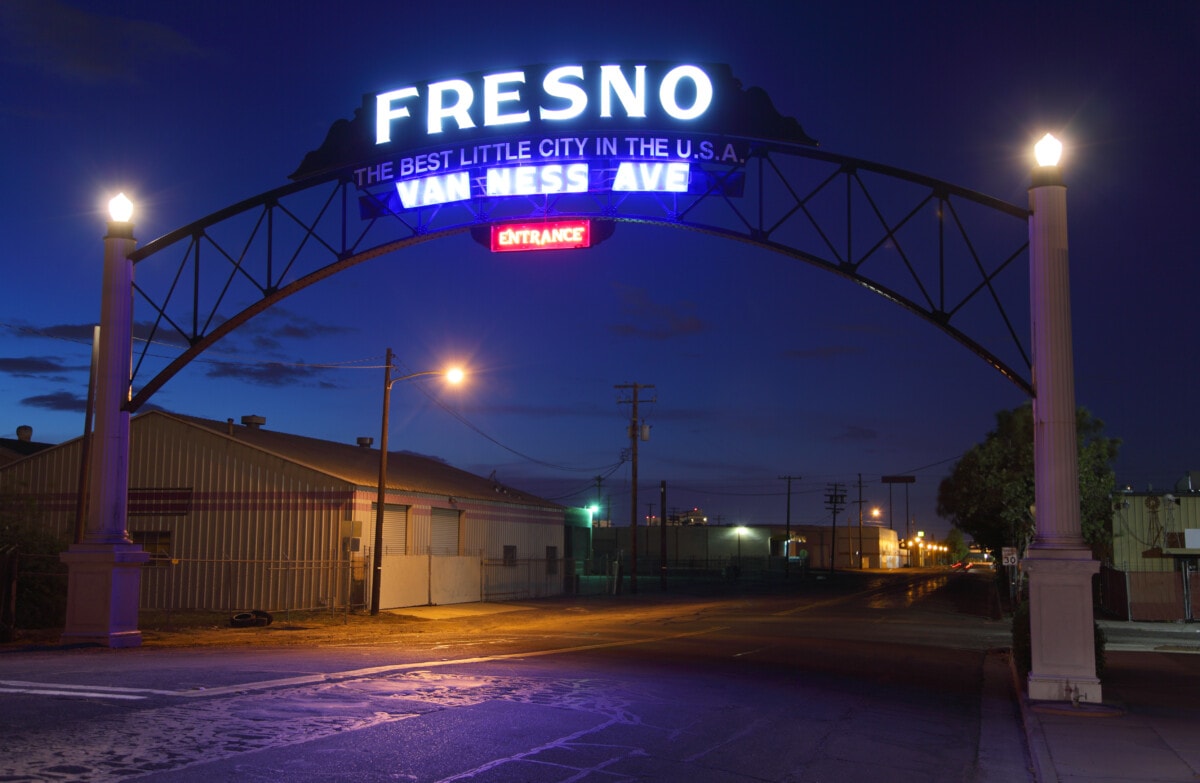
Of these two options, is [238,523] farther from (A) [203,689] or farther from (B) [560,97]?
(A) [203,689]

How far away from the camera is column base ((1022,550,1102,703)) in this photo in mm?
13766

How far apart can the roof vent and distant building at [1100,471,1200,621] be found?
32.4 m

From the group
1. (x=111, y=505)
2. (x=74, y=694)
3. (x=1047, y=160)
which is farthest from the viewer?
(x=111, y=505)

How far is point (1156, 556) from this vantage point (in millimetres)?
39469

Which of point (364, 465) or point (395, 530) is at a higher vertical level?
point (364, 465)

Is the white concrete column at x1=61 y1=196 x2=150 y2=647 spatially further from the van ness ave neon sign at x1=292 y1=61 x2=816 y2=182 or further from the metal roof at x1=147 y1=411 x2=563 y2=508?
the metal roof at x1=147 y1=411 x2=563 y2=508

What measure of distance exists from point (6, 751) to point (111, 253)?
13.4 metres

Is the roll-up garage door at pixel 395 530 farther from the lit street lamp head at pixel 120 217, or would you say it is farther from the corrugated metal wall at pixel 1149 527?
the corrugated metal wall at pixel 1149 527

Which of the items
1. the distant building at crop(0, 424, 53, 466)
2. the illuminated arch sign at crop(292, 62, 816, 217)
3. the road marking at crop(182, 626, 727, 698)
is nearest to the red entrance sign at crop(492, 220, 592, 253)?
the illuminated arch sign at crop(292, 62, 816, 217)

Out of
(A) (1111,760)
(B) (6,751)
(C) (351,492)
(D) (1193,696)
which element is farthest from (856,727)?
(C) (351,492)

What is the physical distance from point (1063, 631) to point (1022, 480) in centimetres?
2601

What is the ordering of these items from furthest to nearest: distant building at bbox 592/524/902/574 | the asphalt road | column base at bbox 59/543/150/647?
1. distant building at bbox 592/524/902/574
2. column base at bbox 59/543/150/647
3. the asphalt road

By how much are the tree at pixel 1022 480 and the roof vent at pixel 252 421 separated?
28657 millimetres

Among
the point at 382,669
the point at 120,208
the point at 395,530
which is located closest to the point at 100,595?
the point at 382,669
